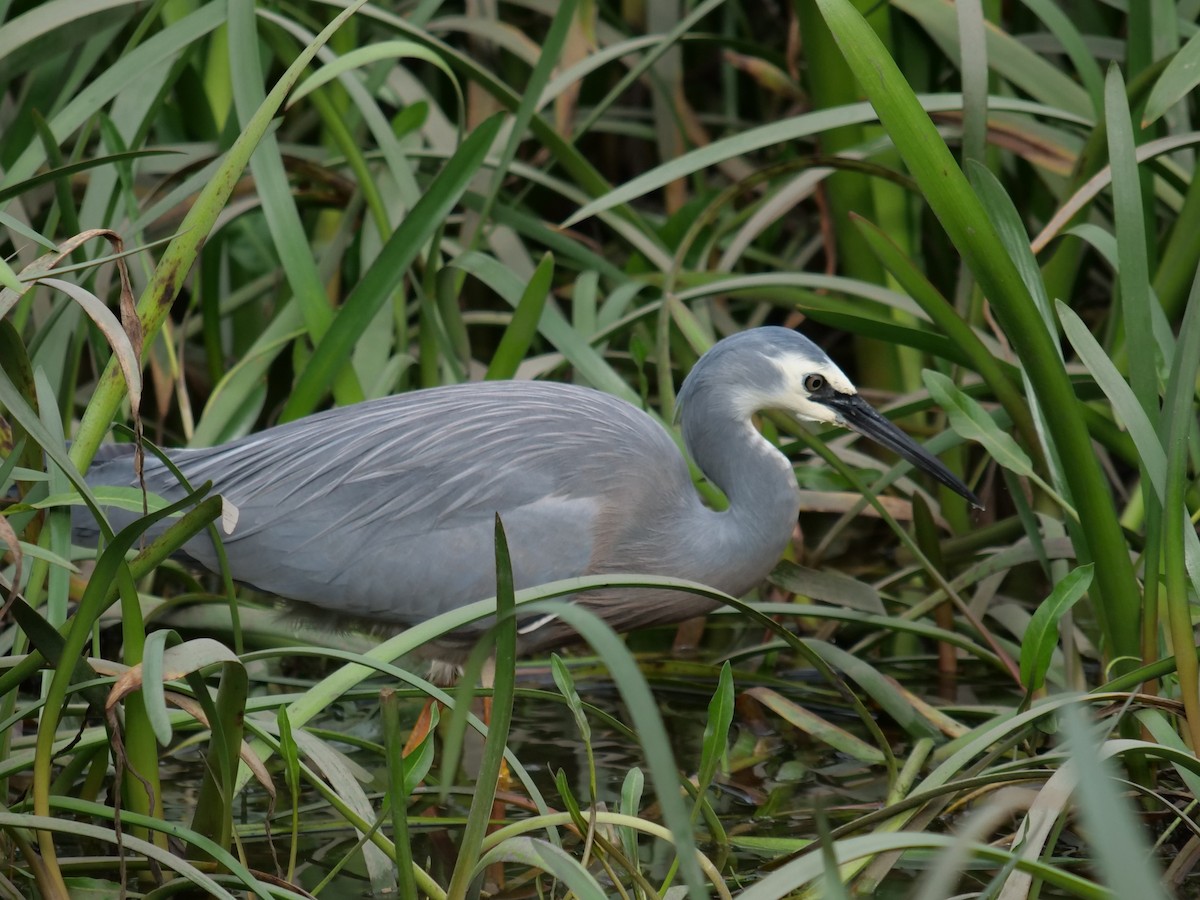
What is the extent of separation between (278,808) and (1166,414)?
171cm

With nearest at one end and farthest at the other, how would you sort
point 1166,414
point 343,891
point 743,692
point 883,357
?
point 1166,414
point 343,891
point 743,692
point 883,357

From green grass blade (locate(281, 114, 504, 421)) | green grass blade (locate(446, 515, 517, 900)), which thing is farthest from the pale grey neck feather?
green grass blade (locate(446, 515, 517, 900))

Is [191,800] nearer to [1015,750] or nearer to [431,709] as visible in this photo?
[431,709]

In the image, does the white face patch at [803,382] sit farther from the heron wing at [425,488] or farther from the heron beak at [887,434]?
the heron wing at [425,488]

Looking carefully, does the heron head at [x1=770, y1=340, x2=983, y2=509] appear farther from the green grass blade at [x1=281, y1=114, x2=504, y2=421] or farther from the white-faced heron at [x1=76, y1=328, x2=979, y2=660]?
the green grass blade at [x1=281, y1=114, x2=504, y2=421]

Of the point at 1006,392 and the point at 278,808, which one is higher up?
the point at 1006,392

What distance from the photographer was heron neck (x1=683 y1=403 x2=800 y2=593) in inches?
116

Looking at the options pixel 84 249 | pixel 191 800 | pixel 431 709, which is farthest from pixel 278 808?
pixel 84 249

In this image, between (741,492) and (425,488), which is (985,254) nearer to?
(741,492)

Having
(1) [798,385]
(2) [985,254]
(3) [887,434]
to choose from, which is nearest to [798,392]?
(1) [798,385]

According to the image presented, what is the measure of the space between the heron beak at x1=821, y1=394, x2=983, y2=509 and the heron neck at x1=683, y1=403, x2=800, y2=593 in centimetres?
16

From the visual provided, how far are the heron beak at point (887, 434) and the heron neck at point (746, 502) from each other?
0.54 feet

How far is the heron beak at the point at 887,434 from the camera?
114 inches

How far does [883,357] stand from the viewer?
12.8ft
